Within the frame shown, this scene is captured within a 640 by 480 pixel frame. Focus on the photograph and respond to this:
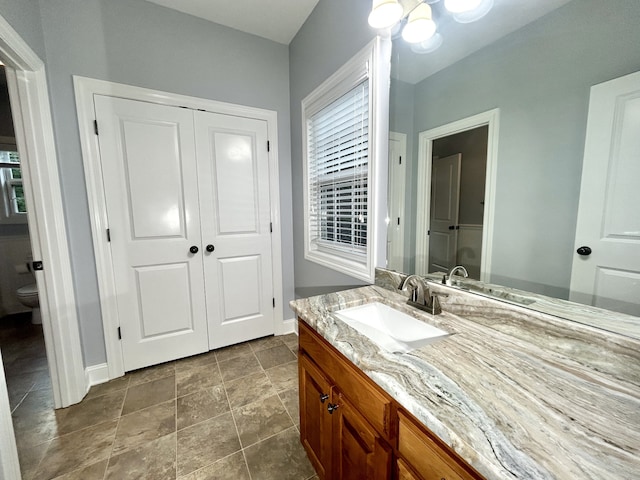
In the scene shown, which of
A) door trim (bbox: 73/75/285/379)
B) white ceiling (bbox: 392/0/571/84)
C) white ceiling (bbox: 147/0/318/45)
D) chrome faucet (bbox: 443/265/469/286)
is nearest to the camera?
white ceiling (bbox: 392/0/571/84)

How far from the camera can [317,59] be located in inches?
73.5

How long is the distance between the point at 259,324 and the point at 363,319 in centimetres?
154

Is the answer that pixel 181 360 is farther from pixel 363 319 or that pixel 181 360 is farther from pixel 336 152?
pixel 336 152

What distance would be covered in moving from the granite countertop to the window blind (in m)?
0.84

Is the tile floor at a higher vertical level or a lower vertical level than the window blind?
lower

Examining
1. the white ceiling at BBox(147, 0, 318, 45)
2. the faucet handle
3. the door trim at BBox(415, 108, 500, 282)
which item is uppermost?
the white ceiling at BBox(147, 0, 318, 45)

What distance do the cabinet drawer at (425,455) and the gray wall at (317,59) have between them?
1.01 meters

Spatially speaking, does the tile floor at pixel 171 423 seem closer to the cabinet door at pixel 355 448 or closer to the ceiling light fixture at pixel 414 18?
the cabinet door at pixel 355 448

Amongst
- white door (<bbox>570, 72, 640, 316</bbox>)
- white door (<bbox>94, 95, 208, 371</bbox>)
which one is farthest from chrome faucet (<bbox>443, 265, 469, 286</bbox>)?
white door (<bbox>94, 95, 208, 371</bbox>)

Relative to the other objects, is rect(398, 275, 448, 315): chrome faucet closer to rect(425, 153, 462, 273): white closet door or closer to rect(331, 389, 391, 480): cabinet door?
rect(425, 153, 462, 273): white closet door

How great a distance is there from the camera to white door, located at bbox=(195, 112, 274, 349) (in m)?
2.09

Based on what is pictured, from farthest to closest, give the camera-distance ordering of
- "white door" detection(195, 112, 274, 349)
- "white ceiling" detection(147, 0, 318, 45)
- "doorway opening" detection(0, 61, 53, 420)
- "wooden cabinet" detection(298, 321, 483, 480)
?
1. "doorway opening" detection(0, 61, 53, 420)
2. "white door" detection(195, 112, 274, 349)
3. "white ceiling" detection(147, 0, 318, 45)
4. "wooden cabinet" detection(298, 321, 483, 480)

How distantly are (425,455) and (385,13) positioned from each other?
1.65 metres

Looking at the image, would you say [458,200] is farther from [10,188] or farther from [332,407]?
[10,188]
